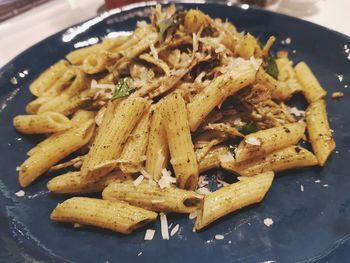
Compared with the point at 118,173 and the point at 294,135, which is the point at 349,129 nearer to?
the point at 294,135

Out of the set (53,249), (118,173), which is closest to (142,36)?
(118,173)

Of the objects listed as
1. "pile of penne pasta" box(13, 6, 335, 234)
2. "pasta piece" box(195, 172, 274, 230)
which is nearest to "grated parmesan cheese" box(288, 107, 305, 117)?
"pile of penne pasta" box(13, 6, 335, 234)

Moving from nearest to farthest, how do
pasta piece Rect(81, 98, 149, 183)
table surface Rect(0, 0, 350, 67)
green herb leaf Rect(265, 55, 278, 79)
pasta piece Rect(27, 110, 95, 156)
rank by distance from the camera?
1. pasta piece Rect(81, 98, 149, 183)
2. pasta piece Rect(27, 110, 95, 156)
3. green herb leaf Rect(265, 55, 278, 79)
4. table surface Rect(0, 0, 350, 67)

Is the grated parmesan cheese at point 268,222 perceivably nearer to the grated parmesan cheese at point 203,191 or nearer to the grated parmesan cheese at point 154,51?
the grated parmesan cheese at point 203,191

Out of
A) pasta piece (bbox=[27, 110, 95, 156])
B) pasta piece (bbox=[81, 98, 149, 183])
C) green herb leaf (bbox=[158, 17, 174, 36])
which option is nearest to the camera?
pasta piece (bbox=[81, 98, 149, 183])

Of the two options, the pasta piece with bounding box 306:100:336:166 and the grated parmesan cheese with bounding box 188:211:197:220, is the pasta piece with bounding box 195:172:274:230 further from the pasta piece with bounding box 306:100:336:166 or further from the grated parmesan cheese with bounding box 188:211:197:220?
the pasta piece with bounding box 306:100:336:166

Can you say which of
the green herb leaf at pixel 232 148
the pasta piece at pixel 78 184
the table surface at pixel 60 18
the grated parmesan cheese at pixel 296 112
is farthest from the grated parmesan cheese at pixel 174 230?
the table surface at pixel 60 18
